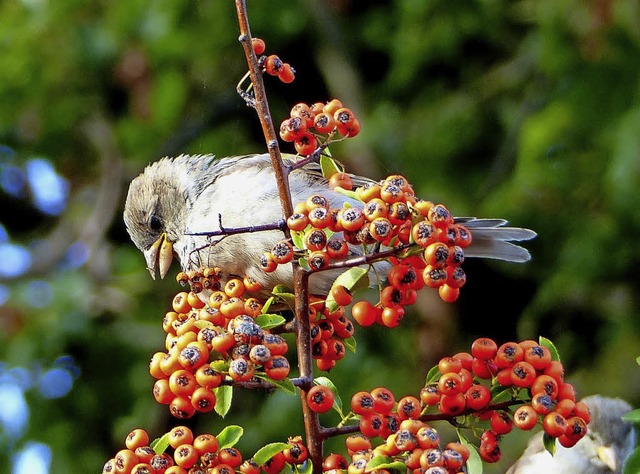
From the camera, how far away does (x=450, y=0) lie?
17.4 ft

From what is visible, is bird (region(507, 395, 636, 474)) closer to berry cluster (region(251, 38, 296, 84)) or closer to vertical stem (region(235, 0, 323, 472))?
vertical stem (region(235, 0, 323, 472))

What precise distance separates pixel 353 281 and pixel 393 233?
0.15m

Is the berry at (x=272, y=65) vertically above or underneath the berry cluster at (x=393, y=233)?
above

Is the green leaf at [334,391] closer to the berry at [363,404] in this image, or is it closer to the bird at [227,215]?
the berry at [363,404]

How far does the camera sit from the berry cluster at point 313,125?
6.08 feet

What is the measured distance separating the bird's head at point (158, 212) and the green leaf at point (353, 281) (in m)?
1.65

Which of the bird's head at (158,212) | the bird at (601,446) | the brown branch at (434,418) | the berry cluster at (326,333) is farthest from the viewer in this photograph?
the bird at (601,446)

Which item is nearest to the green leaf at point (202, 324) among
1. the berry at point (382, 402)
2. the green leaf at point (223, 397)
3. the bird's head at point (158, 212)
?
the green leaf at point (223, 397)

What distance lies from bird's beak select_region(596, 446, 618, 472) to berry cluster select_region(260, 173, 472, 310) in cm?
268

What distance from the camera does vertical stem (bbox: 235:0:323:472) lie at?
1.72 m

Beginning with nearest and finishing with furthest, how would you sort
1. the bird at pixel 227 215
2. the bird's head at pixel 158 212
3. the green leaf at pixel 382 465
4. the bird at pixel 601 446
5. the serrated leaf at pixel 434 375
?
the green leaf at pixel 382 465 → the serrated leaf at pixel 434 375 → the bird at pixel 227 215 → the bird's head at pixel 158 212 → the bird at pixel 601 446

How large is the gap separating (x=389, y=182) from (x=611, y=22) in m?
3.11

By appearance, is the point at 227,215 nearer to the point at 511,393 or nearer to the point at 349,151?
the point at 511,393

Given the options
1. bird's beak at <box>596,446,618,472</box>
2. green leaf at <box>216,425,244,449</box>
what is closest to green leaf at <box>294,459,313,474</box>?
green leaf at <box>216,425,244,449</box>
